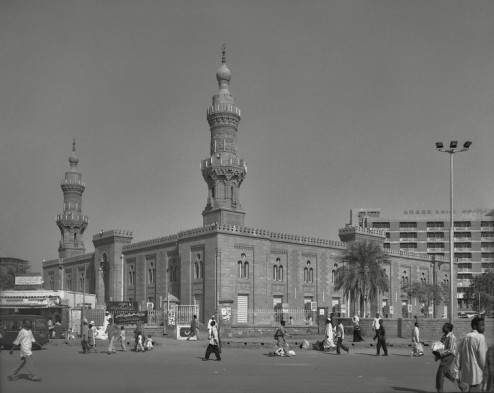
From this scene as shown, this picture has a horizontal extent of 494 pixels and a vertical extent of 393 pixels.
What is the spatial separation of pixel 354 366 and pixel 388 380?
3.47m

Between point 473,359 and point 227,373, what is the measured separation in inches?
305

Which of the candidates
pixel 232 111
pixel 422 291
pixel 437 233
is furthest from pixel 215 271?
pixel 437 233

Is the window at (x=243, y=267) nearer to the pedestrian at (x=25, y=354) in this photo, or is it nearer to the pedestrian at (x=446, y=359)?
the pedestrian at (x=25, y=354)

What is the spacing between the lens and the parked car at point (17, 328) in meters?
26.9

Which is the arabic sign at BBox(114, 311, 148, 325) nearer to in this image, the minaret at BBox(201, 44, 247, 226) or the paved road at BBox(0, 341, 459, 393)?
the paved road at BBox(0, 341, 459, 393)

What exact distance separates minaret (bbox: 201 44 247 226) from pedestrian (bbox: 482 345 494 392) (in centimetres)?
4090

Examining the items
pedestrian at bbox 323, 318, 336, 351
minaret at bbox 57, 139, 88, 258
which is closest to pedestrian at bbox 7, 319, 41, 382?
pedestrian at bbox 323, 318, 336, 351

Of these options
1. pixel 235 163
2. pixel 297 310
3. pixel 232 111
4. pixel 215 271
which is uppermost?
pixel 232 111

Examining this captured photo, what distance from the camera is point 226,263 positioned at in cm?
4569

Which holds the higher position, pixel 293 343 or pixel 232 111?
pixel 232 111

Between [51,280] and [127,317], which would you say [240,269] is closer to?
[127,317]

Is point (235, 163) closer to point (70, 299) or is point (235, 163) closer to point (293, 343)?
point (70, 299)

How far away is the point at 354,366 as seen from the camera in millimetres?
18594

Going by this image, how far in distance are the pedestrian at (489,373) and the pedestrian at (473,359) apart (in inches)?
4.8
